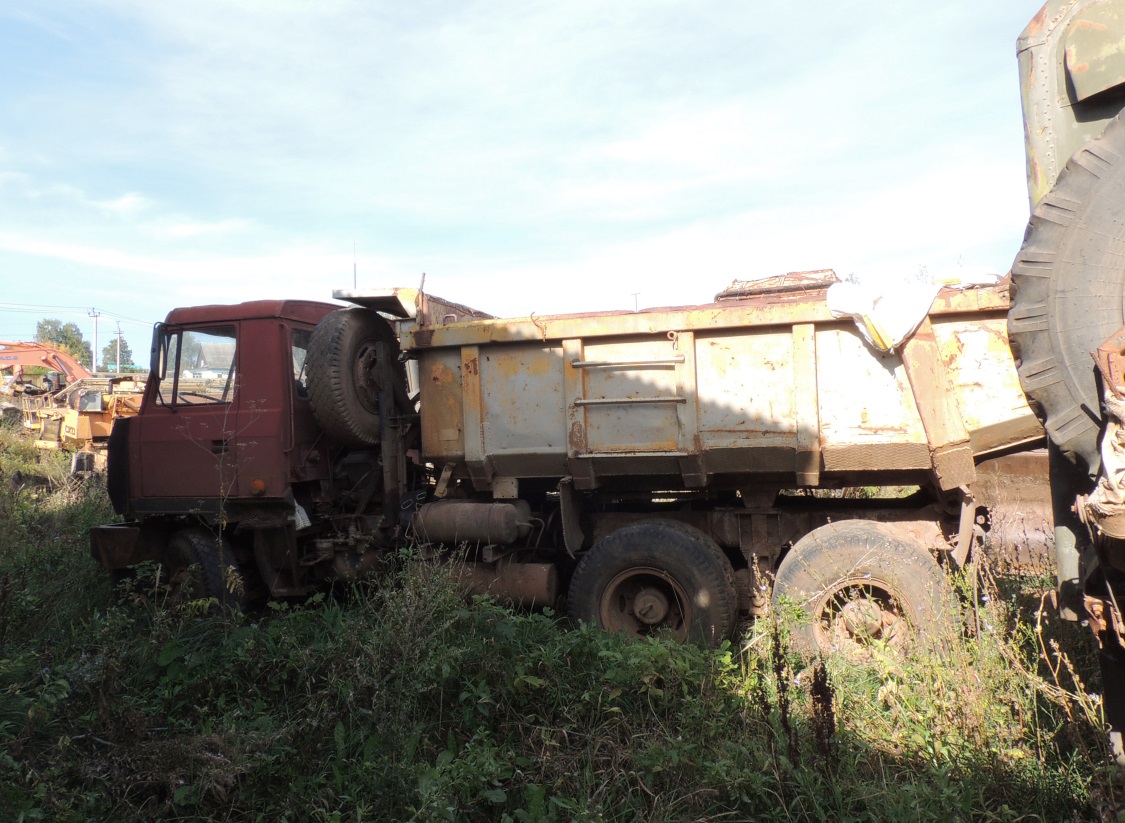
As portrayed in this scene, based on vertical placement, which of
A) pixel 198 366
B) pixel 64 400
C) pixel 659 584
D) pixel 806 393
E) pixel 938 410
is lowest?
pixel 659 584

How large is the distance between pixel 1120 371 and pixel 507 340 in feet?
12.0

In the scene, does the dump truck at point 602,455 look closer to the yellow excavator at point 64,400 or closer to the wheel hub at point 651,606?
the wheel hub at point 651,606

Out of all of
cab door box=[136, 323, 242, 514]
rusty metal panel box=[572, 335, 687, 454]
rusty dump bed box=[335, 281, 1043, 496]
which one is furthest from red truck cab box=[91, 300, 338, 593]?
rusty metal panel box=[572, 335, 687, 454]

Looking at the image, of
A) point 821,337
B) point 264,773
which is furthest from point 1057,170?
point 264,773

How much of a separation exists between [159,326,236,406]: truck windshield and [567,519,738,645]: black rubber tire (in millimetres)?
3059

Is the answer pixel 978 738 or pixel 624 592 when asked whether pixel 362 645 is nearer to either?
pixel 624 592

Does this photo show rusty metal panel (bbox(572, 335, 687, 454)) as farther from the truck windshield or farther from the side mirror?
the side mirror

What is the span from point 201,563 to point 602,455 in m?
3.15

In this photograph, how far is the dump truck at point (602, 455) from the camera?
4.62 meters

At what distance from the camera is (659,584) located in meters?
5.23

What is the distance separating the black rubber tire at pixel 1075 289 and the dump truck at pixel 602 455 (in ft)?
5.35

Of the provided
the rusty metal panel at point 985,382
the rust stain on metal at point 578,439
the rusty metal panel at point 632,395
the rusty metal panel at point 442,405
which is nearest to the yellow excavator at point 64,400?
the rusty metal panel at point 442,405

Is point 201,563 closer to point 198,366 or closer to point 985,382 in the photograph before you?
point 198,366

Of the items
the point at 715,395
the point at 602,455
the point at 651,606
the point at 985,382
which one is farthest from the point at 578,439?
the point at 985,382
